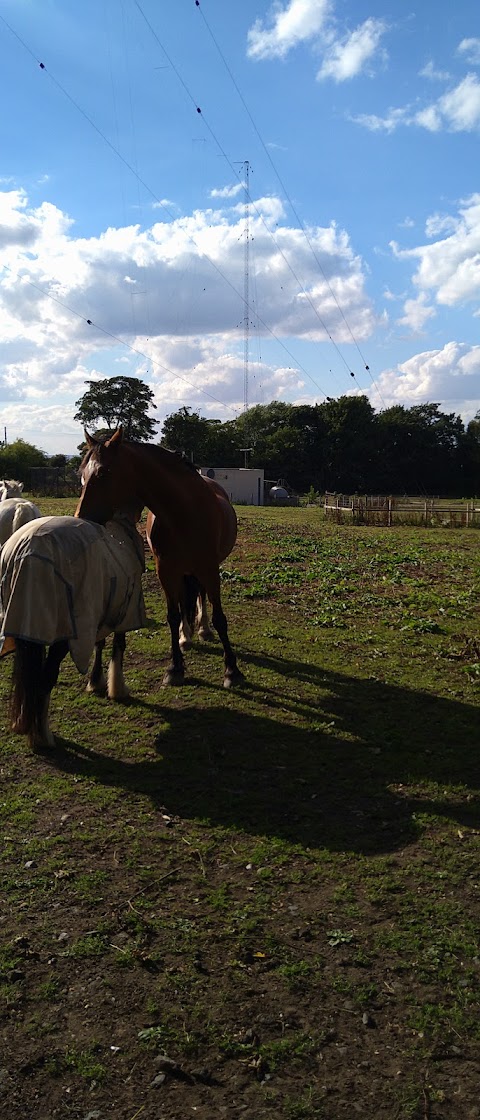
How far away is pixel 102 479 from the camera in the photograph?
5750mm

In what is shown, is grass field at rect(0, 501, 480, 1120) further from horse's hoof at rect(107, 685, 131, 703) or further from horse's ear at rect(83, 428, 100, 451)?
horse's ear at rect(83, 428, 100, 451)

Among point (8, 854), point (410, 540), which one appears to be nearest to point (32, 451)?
point (410, 540)

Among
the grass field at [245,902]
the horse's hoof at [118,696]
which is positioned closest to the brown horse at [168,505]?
the horse's hoof at [118,696]

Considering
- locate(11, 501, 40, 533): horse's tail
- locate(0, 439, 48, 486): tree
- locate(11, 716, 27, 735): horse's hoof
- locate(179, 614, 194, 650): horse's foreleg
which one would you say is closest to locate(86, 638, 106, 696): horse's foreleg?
locate(11, 716, 27, 735): horse's hoof

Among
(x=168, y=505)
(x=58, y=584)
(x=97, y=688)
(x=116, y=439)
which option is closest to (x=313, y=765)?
(x=58, y=584)

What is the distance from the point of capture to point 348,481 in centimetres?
7081

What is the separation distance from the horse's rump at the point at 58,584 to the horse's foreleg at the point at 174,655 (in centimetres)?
148

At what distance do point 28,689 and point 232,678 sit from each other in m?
2.42

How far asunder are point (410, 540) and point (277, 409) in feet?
214

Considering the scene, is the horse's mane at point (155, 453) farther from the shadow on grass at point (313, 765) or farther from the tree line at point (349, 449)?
the tree line at point (349, 449)

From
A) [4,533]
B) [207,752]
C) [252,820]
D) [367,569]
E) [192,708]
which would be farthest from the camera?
[367,569]

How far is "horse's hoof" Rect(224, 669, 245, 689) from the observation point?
6.88m

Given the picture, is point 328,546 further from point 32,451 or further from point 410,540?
point 32,451

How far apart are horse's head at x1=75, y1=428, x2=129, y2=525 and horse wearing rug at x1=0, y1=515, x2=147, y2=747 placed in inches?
10.1
